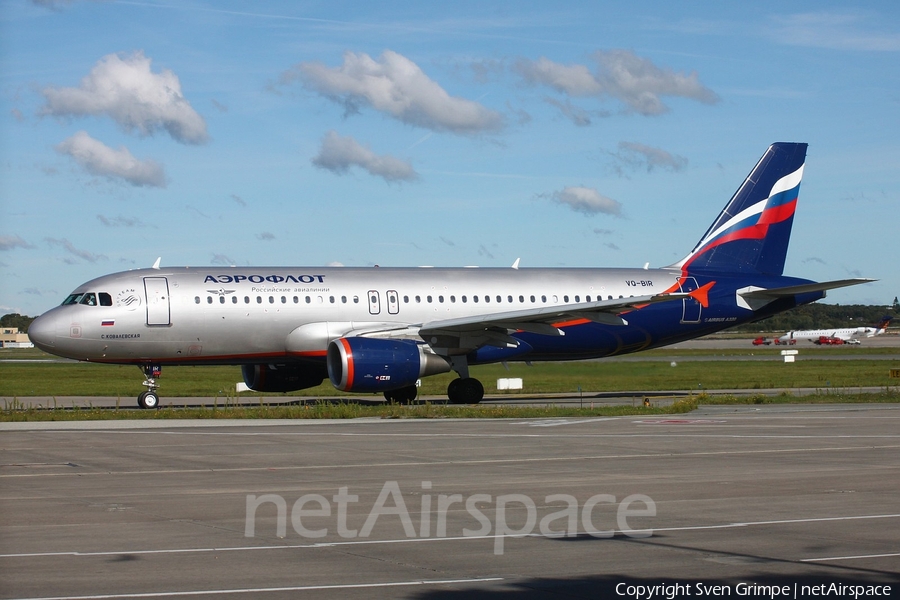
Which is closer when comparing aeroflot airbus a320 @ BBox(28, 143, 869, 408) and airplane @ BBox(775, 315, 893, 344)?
aeroflot airbus a320 @ BBox(28, 143, 869, 408)

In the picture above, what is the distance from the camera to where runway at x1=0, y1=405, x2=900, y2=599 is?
8.70m

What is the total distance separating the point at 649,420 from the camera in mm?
25312

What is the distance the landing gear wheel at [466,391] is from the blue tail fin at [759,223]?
9.46 m

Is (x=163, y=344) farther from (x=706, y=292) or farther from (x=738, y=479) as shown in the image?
(x=738, y=479)

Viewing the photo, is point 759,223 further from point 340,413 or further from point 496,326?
point 340,413

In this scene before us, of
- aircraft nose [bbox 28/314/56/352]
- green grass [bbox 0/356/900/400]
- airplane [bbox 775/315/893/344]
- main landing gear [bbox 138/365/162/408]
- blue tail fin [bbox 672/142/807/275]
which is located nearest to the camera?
aircraft nose [bbox 28/314/56/352]

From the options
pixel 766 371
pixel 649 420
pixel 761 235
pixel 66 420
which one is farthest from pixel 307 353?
pixel 766 371

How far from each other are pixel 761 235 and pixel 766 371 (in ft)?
52.4

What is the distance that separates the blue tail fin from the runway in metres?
16.7

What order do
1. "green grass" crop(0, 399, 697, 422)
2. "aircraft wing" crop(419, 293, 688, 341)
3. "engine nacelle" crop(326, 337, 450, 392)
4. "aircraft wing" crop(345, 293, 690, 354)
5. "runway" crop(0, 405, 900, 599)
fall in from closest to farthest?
"runway" crop(0, 405, 900, 599) < "green grass" crop(0, 399, 697, 422) < "engine nacelle" crop(326, 337, 450, 392) < "aircraft wing" crop(419, 293, 688, 341) < "aircraft wing" crop(345, 293, 690, 354)

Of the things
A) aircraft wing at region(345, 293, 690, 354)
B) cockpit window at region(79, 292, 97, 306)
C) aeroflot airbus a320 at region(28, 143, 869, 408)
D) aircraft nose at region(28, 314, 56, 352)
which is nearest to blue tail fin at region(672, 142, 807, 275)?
aeroflot airbus a320 at region(28, 143, 869, 408)

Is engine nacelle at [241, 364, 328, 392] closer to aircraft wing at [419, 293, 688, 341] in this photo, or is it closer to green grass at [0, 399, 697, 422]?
aircraft wing at [419, 293, 688, 341]

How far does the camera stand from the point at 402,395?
110 ft

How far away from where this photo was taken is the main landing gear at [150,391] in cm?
3027
